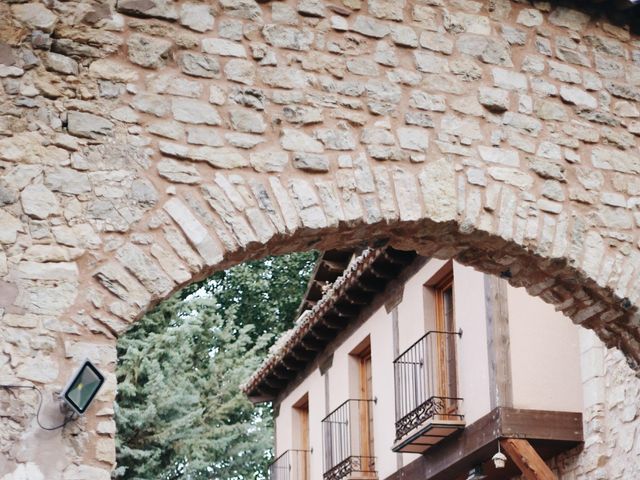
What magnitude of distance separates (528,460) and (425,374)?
1743mm

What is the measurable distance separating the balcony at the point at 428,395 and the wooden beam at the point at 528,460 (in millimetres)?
812

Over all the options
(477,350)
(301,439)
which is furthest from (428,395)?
(301,439)

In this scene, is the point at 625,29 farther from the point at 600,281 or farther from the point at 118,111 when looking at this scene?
the point at 118,111

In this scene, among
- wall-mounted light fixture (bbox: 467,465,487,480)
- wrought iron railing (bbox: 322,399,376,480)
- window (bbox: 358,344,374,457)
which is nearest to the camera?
wall-mounted light fixture (bbox: 467,465,487,480)

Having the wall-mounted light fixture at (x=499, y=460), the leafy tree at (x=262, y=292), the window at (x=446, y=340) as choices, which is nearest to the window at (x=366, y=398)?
the window at (x=446, y=340)

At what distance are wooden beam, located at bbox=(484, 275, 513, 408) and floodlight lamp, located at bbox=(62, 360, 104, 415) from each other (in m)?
6.05

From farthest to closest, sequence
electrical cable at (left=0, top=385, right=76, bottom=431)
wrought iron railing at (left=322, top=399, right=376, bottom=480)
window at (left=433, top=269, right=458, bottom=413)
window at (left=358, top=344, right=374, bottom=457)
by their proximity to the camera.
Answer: window at (left=358, top=344, right=374, bottom=457), wrought iron railing at (left=322, top=399, right=376, bottom=480), window at (left=433, top=269, right=458, bottom=413), electrical cable at (left=0, top=385, right=76, bottom=431)

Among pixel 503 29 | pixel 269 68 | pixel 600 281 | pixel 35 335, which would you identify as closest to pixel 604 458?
pixel 600 281

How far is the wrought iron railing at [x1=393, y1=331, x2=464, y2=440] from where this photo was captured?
1163 centimetres

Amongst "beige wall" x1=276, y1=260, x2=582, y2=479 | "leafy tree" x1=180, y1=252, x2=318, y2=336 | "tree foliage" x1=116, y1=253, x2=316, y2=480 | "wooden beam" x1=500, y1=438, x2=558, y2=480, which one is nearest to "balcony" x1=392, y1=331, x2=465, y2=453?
"beige wall" x1=276, y1=260, x2=582, y2=479

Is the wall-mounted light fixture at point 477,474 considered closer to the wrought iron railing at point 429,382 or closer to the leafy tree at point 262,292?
the wrought iron railing at point 429,382

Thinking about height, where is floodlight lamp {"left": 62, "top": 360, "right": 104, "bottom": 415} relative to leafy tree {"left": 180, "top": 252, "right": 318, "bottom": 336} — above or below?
below

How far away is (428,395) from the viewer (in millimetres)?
11898

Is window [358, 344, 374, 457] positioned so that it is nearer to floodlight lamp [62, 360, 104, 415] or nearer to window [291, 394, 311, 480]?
window [291, 394, 311, 480]
